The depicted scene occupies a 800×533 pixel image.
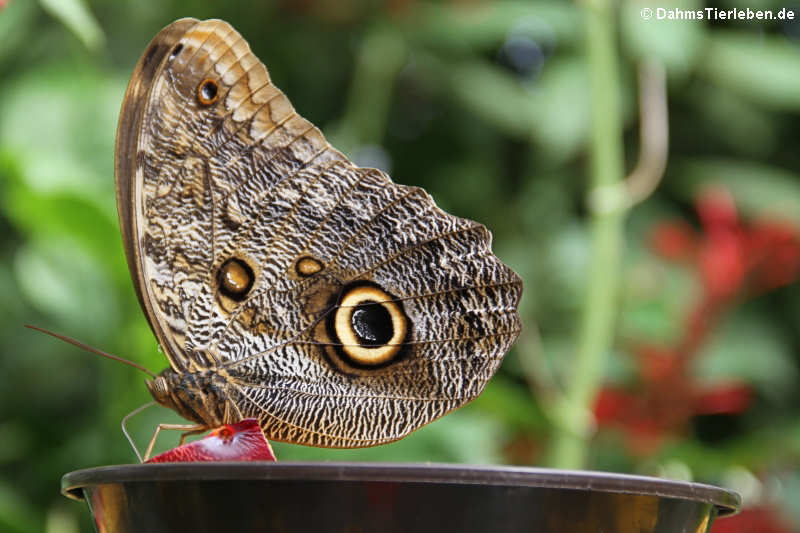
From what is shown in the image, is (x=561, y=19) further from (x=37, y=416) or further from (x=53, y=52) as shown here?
(x=37, y=416)

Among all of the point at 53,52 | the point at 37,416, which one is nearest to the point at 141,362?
the point at 37,416

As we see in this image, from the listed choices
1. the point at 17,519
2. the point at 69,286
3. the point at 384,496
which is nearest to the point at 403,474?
the point at 384,496

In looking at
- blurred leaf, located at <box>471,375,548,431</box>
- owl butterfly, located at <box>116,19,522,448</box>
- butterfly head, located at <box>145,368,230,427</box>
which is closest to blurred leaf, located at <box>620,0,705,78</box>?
blurred leaf, located at <box>471,375,548,431</box>

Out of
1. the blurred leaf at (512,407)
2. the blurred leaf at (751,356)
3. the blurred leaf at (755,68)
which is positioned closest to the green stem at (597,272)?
the blurred leaf at (512,407)

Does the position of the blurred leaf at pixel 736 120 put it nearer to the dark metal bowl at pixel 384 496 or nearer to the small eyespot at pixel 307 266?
the small eyespot at pixel 307 266

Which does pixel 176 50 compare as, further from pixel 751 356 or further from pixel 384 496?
pixel 751 356

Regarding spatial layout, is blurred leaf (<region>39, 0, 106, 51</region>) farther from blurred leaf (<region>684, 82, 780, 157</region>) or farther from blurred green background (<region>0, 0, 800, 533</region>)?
blurred leaf (<region>684, 82, 780, 157</region>)
